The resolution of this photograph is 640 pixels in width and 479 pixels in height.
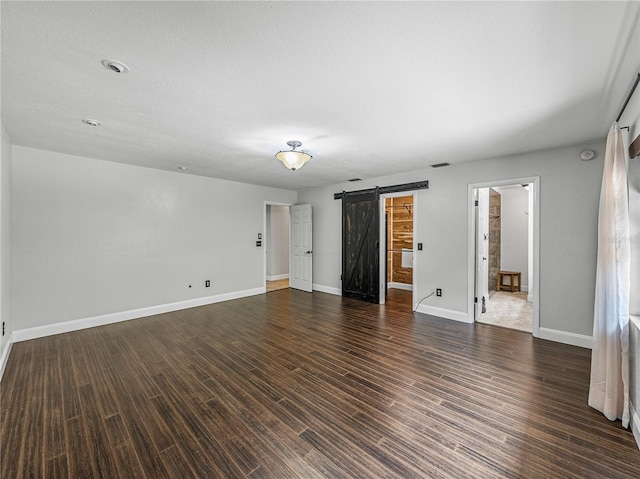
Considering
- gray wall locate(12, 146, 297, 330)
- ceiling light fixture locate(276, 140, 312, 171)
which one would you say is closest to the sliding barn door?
gray wall locate(12, 146, 297, 330)

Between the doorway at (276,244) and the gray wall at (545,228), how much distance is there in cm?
397

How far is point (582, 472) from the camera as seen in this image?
63.1 inches

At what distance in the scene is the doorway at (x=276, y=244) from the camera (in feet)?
26.7

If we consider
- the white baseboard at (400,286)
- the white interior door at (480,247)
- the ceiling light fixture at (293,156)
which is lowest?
the white baseboard at (400,286)

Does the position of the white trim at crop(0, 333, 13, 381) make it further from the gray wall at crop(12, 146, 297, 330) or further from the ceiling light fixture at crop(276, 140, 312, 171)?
the ceiling light fixture at crop(276, 140, 312, 171)

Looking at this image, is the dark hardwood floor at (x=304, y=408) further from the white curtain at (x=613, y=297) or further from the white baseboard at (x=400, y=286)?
the white baseboard at (x=400, y=286)

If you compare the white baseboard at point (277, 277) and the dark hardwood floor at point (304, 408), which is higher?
the white baseboard at point (277, 277)

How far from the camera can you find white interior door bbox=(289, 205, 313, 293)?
667cm

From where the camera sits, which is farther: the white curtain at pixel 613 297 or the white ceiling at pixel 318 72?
the white curtain at pixel 613 297

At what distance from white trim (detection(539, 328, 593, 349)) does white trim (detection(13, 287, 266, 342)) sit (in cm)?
532

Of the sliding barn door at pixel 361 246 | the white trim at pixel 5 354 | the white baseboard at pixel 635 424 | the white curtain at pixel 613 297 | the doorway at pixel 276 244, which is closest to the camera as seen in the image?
the white baseboard at pixel 635 424

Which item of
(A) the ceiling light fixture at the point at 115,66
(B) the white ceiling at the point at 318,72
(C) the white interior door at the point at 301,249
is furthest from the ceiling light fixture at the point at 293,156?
(C) the white interior door at the point at 301,249

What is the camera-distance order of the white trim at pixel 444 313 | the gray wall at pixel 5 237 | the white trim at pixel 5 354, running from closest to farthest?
1. the white trim at pixel 5 354
2. the gray wall at pixel 5 237
3. the white trim at pixel 444 313

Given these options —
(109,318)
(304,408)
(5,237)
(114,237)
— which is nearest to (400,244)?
(304,408)
